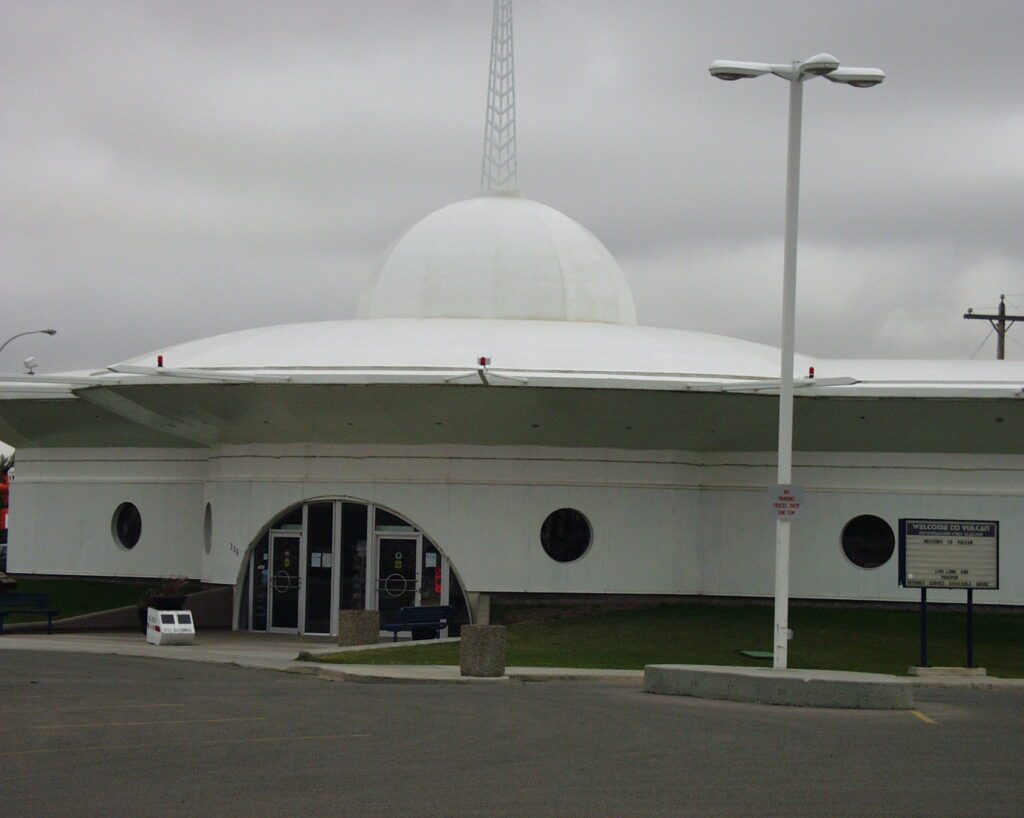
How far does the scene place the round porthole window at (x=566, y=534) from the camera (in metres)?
31.6

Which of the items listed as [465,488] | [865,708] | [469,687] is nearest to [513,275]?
[465,488]

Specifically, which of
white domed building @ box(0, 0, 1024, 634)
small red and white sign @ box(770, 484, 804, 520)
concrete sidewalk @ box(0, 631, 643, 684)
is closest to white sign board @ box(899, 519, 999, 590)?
small red and white sign @ box(770, 484, 804, 520)

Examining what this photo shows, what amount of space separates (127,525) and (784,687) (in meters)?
22.6

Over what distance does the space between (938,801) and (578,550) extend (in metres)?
20.6

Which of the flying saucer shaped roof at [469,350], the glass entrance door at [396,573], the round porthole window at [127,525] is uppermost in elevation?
the flying saucer shaped roof at [469,350]

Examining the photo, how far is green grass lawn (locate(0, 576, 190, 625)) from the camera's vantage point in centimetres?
3431

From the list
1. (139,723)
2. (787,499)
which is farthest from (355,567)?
(139,723)

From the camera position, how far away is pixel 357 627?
2786cm

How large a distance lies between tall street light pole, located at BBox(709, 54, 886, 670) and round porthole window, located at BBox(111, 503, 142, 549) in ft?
64.9

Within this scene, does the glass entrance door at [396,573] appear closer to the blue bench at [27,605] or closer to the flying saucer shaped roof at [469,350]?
the flying saucer shaped roof at [469,350]

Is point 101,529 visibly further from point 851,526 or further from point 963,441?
point 963,441

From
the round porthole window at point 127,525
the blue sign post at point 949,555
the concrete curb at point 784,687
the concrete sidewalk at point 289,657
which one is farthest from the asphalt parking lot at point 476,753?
Result: the round porthole window at point 127,525

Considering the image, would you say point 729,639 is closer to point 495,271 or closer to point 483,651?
point 483,651

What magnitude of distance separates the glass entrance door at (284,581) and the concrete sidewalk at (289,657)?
0.88 m
